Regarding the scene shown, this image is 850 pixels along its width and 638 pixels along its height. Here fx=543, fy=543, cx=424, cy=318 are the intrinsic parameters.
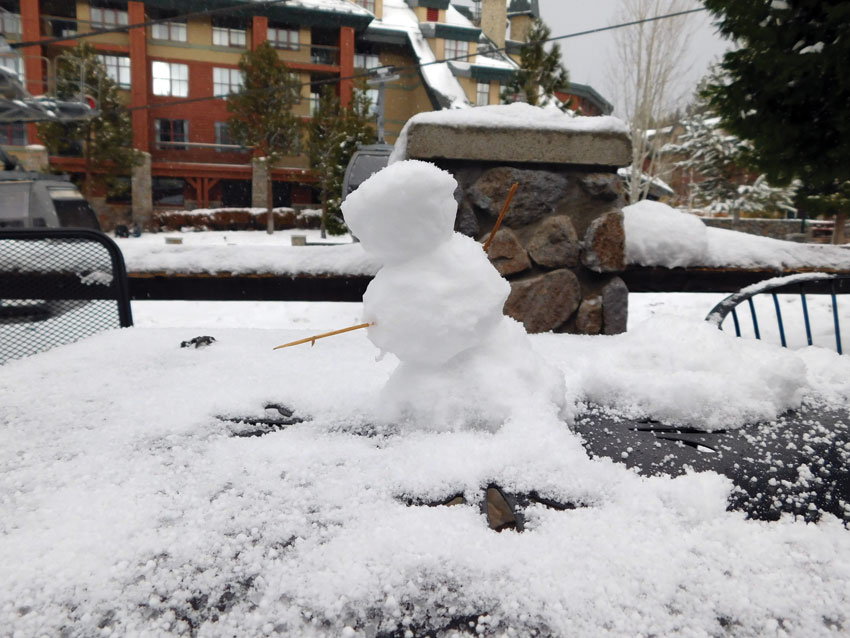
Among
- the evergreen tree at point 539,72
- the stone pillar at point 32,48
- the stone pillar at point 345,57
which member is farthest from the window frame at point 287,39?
the evergreen tree at point 539,72

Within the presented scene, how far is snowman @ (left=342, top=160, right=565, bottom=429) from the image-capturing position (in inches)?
33.0

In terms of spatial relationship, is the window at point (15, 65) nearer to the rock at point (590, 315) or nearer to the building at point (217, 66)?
the building at point (217, 66)

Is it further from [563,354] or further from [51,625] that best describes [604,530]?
[563,354]

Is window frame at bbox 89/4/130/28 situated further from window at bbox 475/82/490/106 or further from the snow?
window at bbox 475/82/490/106

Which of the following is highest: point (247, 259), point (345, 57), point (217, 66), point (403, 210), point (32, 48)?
point (345, 57)

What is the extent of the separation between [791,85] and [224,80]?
20749 millimetres

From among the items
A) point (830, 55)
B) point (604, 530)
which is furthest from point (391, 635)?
point (830, 55)

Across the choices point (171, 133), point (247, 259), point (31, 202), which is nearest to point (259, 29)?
point (171, 133)

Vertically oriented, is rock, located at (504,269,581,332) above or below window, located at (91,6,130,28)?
below

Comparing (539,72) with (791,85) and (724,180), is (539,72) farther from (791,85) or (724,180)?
(791,85)

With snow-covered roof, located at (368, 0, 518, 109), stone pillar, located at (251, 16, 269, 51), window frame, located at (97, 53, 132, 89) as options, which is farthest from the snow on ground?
window frame, located at (97, 53, 132, 89)

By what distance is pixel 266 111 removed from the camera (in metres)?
18.0

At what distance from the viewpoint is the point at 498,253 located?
2.20 metres

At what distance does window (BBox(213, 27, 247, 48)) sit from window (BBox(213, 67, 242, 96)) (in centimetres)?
90
